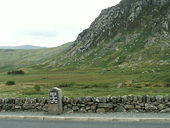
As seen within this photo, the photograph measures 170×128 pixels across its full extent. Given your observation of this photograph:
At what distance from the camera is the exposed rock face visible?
170625 mm

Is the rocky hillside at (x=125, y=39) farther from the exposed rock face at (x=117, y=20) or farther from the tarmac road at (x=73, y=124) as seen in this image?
the tarmac road at (x=73, y=124)

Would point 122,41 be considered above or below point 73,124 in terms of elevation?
above

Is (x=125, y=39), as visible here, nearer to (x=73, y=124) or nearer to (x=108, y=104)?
(x=108, y=104)

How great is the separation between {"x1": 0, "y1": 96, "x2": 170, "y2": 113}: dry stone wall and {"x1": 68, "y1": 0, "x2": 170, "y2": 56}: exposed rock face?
470ft

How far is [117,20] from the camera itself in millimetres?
179250

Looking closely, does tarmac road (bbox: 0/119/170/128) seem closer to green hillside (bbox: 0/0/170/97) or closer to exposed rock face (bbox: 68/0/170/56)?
green hillside (bbox: 0/0/170/97)

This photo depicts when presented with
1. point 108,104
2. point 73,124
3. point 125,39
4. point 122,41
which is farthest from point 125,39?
point 73,124

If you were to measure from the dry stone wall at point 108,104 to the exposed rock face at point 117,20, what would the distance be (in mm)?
143179

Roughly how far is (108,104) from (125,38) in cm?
14462

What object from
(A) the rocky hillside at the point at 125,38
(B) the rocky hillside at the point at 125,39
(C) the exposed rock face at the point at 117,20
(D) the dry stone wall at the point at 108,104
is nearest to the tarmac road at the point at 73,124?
(D) the dry stone wall at the point at 108,104

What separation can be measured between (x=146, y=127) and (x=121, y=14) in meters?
167

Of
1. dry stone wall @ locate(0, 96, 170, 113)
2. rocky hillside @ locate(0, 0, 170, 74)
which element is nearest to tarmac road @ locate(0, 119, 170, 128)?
dry stone wall @ locate(0, 96, 170, 113)

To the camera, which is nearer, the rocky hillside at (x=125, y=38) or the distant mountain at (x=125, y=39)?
the distant mountain at (x=125, y=39)

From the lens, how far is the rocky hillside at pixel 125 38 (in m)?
138
